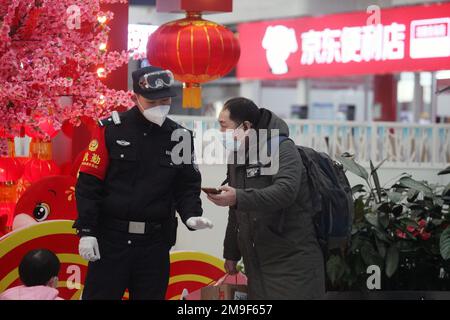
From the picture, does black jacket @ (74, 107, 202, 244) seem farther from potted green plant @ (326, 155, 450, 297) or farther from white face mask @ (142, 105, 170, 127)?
potted green plant @ (326, 155, 450, 297)

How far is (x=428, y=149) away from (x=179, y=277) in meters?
5.23

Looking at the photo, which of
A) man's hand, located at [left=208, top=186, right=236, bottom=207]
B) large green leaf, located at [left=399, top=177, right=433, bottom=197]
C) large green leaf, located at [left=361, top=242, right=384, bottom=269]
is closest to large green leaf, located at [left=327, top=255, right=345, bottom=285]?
large green leaf, located at [left=361, top=242, right=384, bottom=269]

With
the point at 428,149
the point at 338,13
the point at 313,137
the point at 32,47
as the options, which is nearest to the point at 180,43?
the point at 32,47

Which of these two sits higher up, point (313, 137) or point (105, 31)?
point (105, 31)

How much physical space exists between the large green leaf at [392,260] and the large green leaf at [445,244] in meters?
0.25

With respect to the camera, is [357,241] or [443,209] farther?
[443,209]

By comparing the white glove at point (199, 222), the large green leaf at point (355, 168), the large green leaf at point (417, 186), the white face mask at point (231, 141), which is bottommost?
the white glove at point (199, 222)

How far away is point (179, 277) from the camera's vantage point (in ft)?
17.6

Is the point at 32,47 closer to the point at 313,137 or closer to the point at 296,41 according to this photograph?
the point at 313,137

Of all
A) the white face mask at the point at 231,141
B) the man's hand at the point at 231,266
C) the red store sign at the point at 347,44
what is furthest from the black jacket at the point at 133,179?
the red store sign at the point at 347,44

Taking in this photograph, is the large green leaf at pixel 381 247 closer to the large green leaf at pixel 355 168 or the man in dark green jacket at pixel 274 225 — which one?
the large green leaf at pixel 355 168

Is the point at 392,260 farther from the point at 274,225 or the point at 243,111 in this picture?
the point at 243,111

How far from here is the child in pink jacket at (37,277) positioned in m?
4.04

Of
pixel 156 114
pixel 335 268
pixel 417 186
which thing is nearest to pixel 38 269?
pixel 156 114
